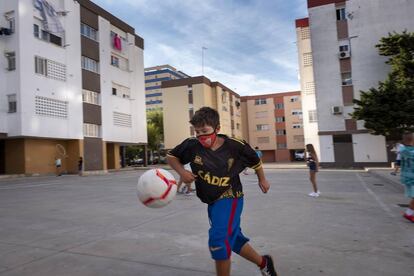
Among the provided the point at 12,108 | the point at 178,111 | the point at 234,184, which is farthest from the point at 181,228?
the point at 178,111

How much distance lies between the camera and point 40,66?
25938mm

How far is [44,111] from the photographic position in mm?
25750

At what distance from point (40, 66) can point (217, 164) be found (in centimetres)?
2720

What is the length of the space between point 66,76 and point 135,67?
11.7m

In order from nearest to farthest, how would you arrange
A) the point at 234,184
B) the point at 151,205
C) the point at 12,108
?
the point at 234,184 → the point at 151,205 → the point at 12,108

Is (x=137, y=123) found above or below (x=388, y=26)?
below

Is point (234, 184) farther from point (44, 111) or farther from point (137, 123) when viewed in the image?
point (137, 123)

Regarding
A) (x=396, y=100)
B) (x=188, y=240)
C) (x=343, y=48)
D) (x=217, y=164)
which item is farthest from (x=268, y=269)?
(x=343, y=48)

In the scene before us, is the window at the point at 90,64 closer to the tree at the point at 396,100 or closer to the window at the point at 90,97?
the window at the point at 90,97

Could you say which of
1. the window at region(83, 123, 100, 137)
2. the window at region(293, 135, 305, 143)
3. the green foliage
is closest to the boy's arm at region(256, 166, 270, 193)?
the window at region(83, 123, 100, 137)

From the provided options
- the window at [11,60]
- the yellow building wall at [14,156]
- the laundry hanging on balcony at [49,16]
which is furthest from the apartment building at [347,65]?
the yellow building wall at [14,156]

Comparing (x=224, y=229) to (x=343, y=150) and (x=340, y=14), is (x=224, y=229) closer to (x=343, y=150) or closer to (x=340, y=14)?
(x=343, y=150)

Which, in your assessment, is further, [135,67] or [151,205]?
[135,67]

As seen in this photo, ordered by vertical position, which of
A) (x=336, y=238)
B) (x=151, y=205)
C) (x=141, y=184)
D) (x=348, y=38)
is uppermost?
(x=348, y=38)
